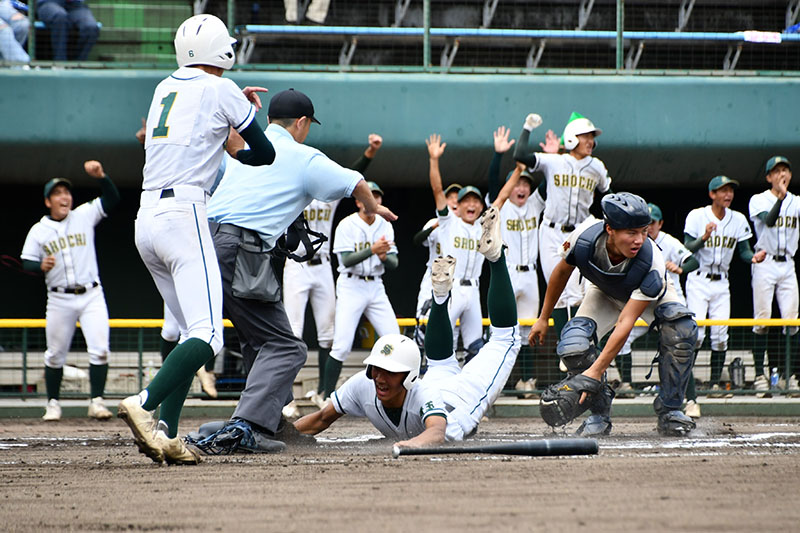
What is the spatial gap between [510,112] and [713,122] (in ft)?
6.38

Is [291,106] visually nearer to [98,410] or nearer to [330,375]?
[330,375]

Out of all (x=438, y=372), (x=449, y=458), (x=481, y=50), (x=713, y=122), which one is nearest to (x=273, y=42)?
(x=481, y=50)

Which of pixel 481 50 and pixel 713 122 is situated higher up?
pixel 481 50

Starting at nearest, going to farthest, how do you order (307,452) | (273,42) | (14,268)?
1. (307,452)
2. (273,42)
3. (14,268)

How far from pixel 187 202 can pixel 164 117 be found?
0.41m

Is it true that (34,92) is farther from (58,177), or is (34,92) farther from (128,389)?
(128,389)

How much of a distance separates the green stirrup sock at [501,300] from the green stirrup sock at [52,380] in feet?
12.2

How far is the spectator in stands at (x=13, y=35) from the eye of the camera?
930 cm

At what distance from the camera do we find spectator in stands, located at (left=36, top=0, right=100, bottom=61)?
367 inches

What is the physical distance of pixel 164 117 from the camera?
14.8 ft

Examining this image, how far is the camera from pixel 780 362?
28.5 feet

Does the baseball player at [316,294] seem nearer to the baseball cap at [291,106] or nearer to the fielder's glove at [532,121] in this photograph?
the fielder's glove at [532,121]

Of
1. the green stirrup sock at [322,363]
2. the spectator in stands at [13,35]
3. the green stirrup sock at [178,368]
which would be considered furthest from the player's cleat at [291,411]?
the spectator in stands at [13,35]

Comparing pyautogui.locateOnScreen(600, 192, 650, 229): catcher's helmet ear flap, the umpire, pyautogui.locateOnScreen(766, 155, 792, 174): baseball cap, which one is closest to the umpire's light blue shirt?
the umpire
